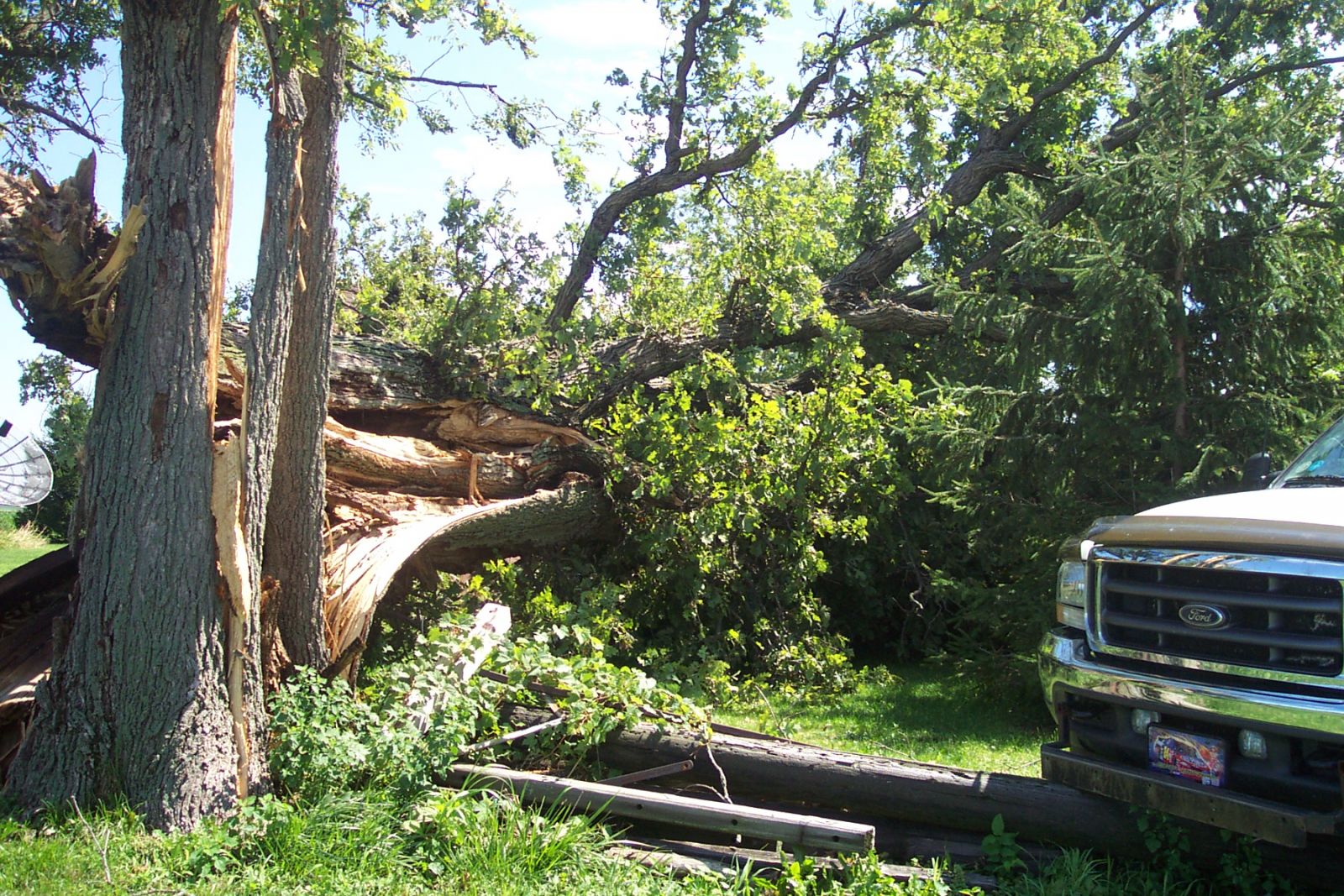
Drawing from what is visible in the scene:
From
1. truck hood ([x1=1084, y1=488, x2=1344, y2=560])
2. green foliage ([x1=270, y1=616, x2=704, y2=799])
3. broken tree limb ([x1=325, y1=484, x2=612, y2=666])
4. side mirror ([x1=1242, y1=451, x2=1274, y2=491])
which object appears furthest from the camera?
broken tree limb ([x1=325, y1=484, x2=612, y2=666])

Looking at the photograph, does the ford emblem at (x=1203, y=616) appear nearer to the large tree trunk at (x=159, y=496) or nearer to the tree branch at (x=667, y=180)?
the large tree trunk at (x=159, y=496)

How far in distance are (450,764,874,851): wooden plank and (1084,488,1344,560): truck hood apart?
73.8 inches

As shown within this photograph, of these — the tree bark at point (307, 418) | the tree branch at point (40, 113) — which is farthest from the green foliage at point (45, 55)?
the tree bark at point (307, 418)

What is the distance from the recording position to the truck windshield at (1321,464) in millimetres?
5113

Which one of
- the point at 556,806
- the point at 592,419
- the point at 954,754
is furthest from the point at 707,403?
the point at 556,806

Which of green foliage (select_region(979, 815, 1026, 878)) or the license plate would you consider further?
green foliage (select_region(979, 815, 1026, 878))

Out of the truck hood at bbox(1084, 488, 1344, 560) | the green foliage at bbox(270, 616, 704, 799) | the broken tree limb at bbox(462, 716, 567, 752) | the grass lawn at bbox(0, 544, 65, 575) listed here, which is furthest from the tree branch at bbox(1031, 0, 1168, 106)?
the grass lawn at bbox(0, 544, 65, 575)

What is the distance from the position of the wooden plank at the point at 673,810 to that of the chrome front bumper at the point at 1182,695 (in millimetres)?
1176

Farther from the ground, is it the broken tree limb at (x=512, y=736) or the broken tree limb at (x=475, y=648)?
the broken tree limb at (x=475, y=648)

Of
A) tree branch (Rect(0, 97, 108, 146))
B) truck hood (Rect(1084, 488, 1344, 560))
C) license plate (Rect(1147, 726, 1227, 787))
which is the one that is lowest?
license plate (Rect(1147, 726, 1227, 787))

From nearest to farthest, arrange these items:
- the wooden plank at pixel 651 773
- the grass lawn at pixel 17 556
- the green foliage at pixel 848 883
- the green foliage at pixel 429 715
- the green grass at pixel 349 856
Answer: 1. the green grass at pixel 349 856
2. the green foliage at pixel 848 883
3. the green foliage at pixel 429 715
4. the wooden plank at pixel 651 773
5. the grass lawn at pixel 17 556

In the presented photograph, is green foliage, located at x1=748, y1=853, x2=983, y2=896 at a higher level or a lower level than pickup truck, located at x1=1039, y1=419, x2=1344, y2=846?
lower

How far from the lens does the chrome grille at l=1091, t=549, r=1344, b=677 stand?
3.90m

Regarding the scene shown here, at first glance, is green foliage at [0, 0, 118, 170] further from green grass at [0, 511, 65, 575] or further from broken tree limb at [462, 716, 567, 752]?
green grass at [0, 511, 65, 575]
